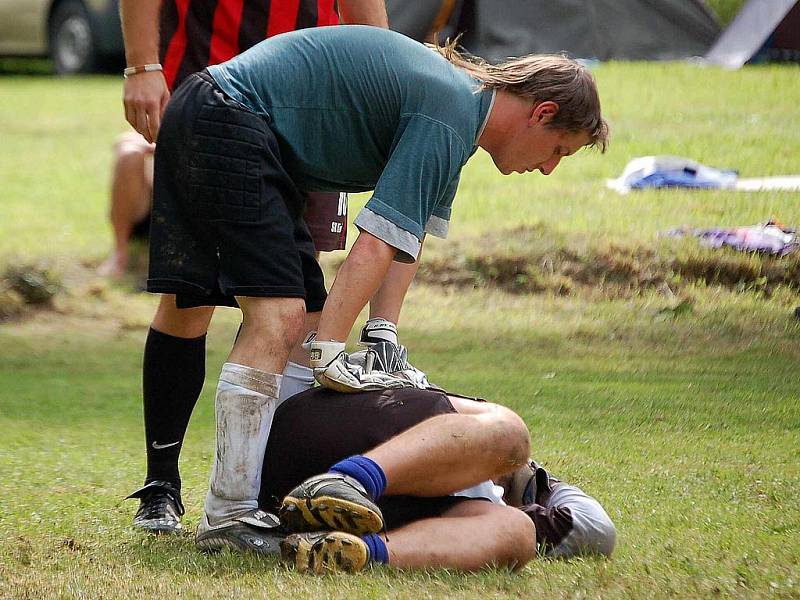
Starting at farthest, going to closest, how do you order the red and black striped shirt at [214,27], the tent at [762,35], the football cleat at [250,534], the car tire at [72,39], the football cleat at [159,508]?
1. the car tire at [72,39]
2. the tent at [762,35]
3. the red and black striped shirt at [214,27]
4. the football cleat at [159,508]
5. the football cleat at [250,534]

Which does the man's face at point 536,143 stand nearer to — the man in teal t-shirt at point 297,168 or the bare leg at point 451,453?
the man in teal t-shirt at point 297,168

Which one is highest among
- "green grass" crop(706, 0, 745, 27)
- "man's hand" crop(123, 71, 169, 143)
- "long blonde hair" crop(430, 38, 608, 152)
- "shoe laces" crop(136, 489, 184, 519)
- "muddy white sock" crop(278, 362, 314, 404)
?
"long blonde hair" crop(430, 38, 608, 152)

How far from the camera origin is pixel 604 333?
19.2ft

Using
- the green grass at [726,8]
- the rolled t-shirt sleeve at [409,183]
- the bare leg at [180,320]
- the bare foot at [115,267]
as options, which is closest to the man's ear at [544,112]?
the rolled t-shirt sleeve at [409,183]

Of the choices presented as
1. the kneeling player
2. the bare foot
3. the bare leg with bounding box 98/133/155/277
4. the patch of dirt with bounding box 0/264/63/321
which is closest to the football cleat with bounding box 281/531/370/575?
the kneeling player

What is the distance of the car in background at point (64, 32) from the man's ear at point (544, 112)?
11505 mm

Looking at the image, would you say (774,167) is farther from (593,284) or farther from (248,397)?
(248,397)

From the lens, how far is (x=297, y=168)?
10.3 ft

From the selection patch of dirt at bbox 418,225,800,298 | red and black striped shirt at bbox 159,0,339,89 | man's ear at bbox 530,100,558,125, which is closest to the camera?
man's ear at bbox 530,100,558,125

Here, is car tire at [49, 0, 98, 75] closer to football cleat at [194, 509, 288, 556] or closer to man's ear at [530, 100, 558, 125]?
man's ear at [530, 100, 558, 125]

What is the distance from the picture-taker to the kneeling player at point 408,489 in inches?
108

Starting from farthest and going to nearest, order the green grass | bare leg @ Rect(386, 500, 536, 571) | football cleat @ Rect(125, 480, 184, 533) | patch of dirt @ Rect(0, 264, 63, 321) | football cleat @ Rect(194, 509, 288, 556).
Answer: the green grass, patch of dirt @ Rect(0, 264, 63, 321), football cleat @ Rect(125, 480, 184, 533), football cleat @ Rect(194, 509, 288, 556), bare leg @ Rect(386, 500, 536, 571)

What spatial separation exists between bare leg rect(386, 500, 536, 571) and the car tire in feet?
40.6

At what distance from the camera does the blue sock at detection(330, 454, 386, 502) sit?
2.76 metres
